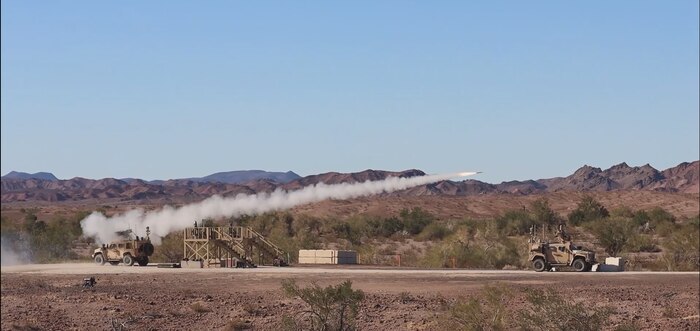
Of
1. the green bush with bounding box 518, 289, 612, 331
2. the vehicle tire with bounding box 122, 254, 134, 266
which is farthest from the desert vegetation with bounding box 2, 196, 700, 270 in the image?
the green bush with bounding box 518, 289, 612, 331

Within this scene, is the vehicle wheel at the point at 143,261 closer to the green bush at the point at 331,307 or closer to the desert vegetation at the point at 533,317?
the desert vegetation at the point at 533,317

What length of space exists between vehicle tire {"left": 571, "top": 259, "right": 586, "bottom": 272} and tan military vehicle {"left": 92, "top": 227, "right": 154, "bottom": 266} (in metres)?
24.6

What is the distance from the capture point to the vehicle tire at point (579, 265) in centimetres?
5300

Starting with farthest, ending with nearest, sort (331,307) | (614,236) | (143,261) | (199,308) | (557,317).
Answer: (614,236)
(143,261)
(199,308)
(331,307)
(557,317)

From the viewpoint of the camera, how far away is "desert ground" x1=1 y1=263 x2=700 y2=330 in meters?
30.7

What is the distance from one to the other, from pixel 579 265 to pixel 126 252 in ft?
85.8

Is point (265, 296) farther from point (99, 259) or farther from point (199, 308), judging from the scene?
point (99, 259)

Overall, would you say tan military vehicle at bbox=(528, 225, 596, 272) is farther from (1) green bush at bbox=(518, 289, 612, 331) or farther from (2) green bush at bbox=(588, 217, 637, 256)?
(1) green bush at bbox=(518, 289, 612, 331)

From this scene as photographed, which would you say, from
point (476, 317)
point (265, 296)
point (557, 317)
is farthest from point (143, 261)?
point (557, 317)

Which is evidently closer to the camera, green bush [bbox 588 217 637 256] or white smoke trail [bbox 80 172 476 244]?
white smoke trail [bbox 80 172 476 244]

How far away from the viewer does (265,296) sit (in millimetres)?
37031

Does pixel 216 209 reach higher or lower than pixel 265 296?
higher

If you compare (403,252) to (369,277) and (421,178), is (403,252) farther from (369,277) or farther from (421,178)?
(369,277)

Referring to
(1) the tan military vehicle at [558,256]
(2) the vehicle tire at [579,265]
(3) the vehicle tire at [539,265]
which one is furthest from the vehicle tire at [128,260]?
(2) the vehicle tire at [579,265]
